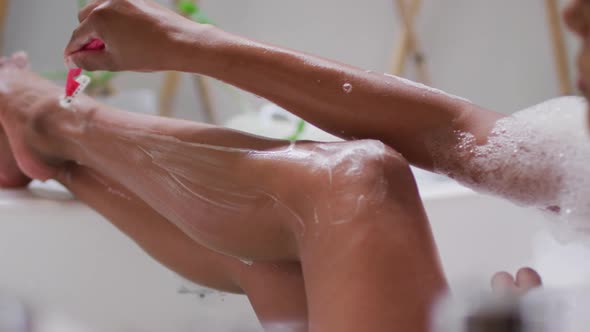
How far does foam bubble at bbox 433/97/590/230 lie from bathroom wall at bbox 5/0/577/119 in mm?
1285

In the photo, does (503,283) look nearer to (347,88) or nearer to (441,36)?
(347,88)

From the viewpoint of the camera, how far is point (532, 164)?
552 mm

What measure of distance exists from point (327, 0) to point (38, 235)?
128 centimetres

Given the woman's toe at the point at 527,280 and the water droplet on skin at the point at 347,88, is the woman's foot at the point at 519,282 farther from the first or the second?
the water droplet on skin at the point at 347,88

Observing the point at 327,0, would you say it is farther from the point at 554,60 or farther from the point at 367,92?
the point at 367,92

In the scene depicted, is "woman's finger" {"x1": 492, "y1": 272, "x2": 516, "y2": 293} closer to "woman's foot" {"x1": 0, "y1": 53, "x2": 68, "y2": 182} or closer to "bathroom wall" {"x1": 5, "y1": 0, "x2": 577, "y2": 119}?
"woman's foot" {"x1": 0, "y1": 53, "x2": 68, "y2": 182}

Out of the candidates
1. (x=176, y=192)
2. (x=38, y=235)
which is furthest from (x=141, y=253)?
(x=176, y=192)

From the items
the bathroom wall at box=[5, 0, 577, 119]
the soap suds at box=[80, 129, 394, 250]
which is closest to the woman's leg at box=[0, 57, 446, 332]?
the soap suds at box=[80, 129, 394, 250]

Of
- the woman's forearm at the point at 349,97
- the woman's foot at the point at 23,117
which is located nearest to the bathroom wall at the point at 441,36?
the woman's foot at the point at 23,117

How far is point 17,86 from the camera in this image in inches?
34.6

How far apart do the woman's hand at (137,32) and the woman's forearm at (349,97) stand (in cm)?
4

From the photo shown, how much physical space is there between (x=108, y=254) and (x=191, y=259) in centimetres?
21

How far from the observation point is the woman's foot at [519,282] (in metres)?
0.59

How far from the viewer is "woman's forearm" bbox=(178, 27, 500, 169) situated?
1.84ft
